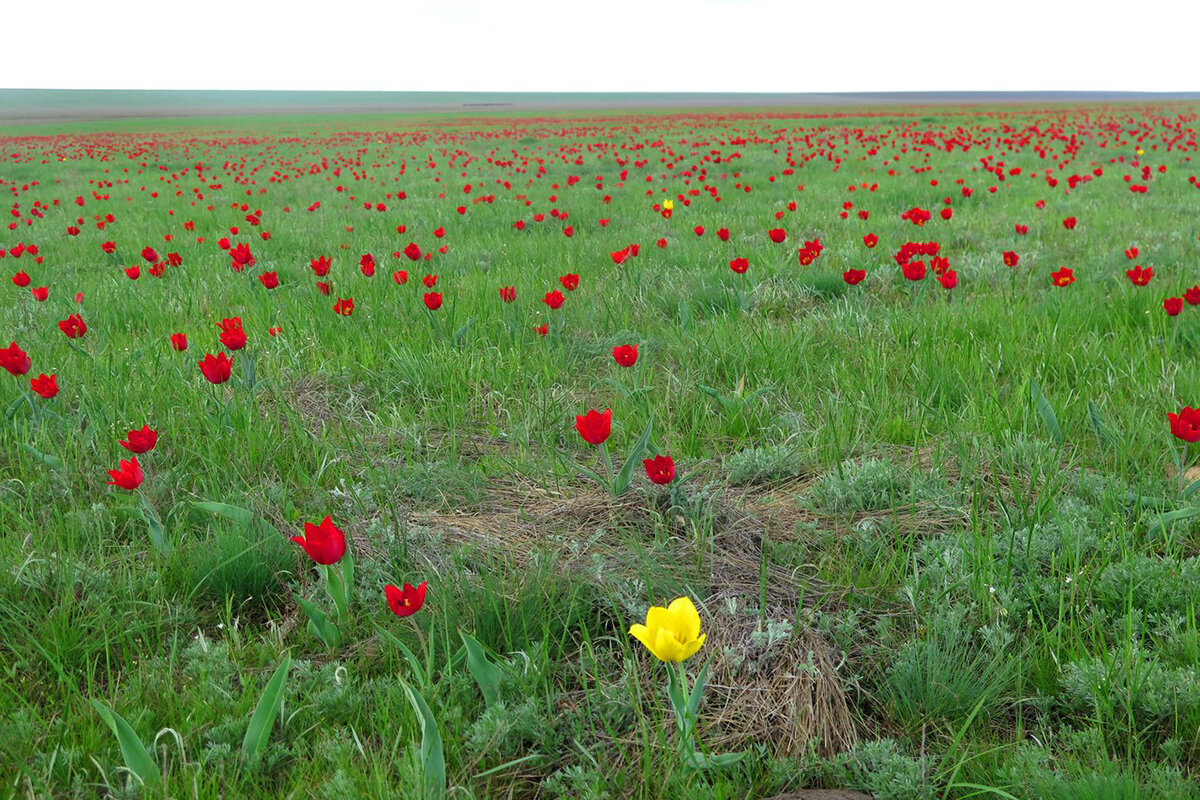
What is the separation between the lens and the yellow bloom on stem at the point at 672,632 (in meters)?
1.25

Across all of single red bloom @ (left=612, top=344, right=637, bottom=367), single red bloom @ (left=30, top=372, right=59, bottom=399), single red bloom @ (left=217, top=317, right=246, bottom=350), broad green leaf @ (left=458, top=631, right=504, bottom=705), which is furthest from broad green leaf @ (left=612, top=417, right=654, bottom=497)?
single red bloom @ (left=30, top=372, right=59, bottom=399)

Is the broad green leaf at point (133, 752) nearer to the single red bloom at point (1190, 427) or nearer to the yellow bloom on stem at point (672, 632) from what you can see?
the yellow bloom on stem at point (672, 632)

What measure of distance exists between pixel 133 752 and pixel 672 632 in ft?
3.19

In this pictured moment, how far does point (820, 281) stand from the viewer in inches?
186

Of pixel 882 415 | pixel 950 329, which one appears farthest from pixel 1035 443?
pixel 950 329

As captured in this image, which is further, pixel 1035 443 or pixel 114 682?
pixel 1035 443

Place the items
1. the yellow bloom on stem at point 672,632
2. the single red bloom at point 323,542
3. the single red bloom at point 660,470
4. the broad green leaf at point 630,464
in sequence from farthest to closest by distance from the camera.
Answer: the broad green leaf at point 630,464, the single red bloom at point 660,470, the single red bloom at point 323,542, the yellow bloom on stem at point 672,632

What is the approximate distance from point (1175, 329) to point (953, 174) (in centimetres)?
794

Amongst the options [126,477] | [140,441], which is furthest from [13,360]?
[126,477]

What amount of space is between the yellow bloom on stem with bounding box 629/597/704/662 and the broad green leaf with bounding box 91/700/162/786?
90cm

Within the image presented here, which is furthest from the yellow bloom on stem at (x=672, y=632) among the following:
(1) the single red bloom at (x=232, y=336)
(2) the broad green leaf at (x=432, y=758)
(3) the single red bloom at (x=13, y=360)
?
(3) the single red bloom at (x=13, y=360)

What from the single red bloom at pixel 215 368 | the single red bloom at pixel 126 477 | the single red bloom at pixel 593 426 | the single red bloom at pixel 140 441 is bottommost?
the single red bloom at pixel 126 477

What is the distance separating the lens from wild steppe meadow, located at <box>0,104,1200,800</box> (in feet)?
4.87

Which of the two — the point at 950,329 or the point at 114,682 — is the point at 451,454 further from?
the point at 950,329
